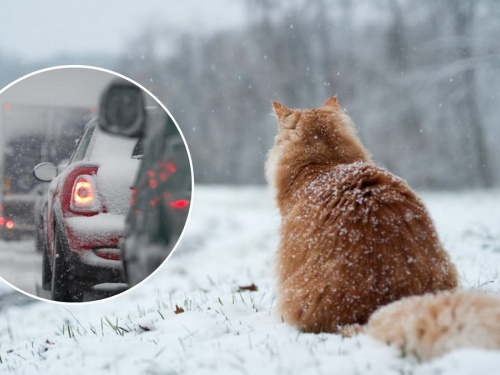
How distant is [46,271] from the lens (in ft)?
9.84

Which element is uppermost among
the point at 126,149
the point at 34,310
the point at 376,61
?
the point at 376,61

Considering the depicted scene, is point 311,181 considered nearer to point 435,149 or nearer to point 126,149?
point 126,149

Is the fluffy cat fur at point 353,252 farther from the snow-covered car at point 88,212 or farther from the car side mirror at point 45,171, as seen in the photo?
the car side mirror at point 45,171

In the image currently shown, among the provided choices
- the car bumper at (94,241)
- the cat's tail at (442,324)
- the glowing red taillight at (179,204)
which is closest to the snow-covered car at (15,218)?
the car bumper at (94,241)

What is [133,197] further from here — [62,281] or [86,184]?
[62,281]

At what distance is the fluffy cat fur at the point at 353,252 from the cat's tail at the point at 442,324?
0.30 meters

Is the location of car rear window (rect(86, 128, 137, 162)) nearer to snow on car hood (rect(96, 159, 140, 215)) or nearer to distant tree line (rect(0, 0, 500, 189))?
snow on car hood (rect(96, 159, 140, 215))

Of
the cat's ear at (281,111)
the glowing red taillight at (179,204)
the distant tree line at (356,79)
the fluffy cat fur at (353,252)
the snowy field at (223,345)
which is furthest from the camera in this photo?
the distant tree line at (356,79)

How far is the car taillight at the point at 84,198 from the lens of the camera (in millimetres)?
2730

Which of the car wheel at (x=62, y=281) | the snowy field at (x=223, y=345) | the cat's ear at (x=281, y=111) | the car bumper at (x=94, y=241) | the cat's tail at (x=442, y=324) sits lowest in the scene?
the snowy field at (x=223, y=345)

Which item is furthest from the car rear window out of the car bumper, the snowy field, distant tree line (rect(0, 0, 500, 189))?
distant tree line (rect(0, 0, 500, 189))

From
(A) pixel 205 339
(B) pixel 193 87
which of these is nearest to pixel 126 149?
(A) pixel 205 339

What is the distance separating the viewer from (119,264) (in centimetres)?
270

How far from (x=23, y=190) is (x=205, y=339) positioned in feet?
5.11
